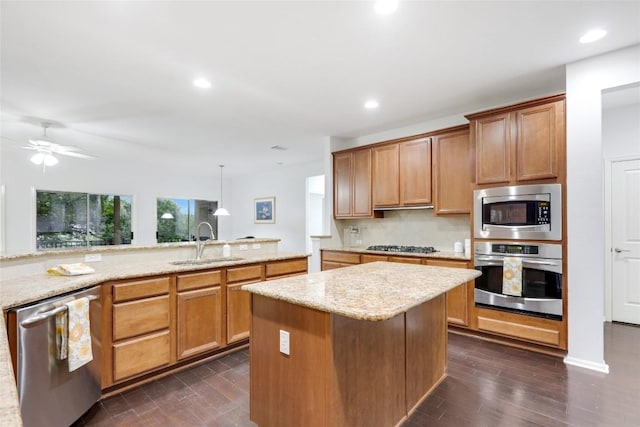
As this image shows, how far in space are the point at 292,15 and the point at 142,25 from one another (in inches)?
42.1

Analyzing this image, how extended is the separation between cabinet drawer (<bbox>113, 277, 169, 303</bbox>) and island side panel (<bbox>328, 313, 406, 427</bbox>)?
5.92ft

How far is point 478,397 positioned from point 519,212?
181 centimetres

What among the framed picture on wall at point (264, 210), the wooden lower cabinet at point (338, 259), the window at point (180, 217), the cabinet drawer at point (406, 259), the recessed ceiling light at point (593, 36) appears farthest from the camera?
the framed picture on wall at point (264, 210)

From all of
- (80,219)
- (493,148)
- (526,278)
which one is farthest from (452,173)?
A: (80,219)

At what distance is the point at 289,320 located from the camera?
5.51 ft

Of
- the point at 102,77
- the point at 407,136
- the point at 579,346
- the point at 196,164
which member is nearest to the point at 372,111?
the point at 407,136

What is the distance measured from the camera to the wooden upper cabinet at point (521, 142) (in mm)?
2918

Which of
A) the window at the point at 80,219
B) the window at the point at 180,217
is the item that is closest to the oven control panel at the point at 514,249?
the window at the point at 80,219

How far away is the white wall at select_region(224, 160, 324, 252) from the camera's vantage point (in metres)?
7.23

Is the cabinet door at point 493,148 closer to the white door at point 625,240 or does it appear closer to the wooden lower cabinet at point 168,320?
the white door at point 625,240

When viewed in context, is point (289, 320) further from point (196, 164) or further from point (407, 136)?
point (196, 164)

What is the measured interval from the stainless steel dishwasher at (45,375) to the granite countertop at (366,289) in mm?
1154

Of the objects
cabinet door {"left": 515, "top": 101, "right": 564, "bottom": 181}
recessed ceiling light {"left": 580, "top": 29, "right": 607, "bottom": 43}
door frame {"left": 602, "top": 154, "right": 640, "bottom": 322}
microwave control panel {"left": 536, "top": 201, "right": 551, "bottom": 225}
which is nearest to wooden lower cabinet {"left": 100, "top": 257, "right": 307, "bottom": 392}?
microwave control panel {"left": 536, "top": 201, "right": 551, "bottom": 225}

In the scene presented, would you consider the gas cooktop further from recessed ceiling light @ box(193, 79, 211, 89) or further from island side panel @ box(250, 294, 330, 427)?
recessed ceiling light @ box(193, 79, 211, 89)
